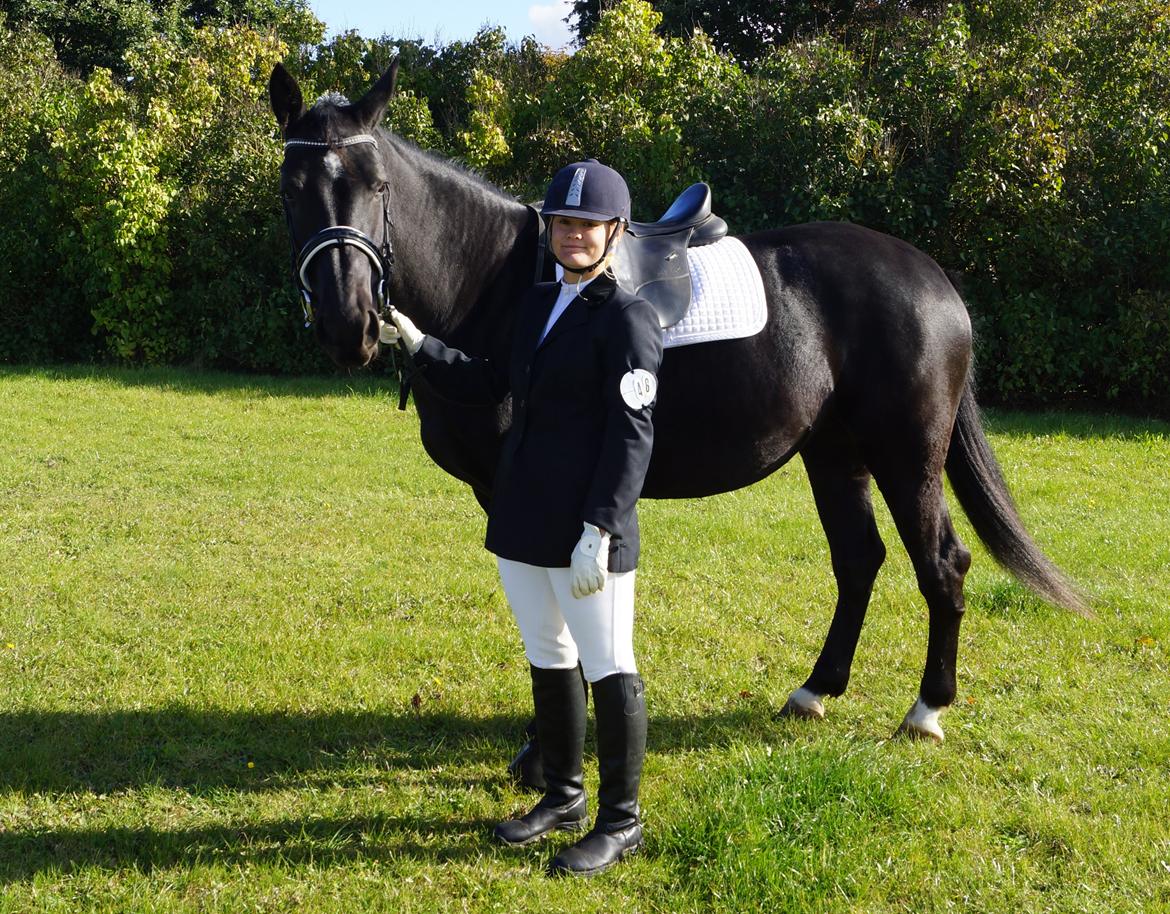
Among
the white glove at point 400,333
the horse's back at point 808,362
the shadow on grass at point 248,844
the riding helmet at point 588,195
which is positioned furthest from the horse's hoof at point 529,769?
the riding helmet at point 588,195

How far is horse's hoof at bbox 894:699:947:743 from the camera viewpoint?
400cm

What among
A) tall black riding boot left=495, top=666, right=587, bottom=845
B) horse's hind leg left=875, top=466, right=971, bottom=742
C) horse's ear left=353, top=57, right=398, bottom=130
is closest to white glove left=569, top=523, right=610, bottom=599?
tall black riding boot left=495, top=666, right=587, bottom=845

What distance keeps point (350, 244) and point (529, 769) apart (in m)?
2.05

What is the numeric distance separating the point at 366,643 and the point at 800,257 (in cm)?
286

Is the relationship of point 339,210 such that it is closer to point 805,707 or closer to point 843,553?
point 843,553

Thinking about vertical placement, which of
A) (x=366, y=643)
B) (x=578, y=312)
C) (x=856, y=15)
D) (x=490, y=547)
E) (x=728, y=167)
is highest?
(x=856, y=15)

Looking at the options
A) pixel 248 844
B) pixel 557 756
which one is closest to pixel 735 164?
pixel 557 756

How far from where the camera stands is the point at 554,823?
3.34 meters

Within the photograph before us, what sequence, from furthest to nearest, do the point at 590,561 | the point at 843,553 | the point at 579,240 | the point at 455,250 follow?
the point at 843,553
the point at 455,250
the point at 579,240
the point at 590,561

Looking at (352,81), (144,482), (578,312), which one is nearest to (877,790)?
(578,312)

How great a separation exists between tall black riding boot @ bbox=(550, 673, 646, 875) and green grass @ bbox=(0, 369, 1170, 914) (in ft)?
0.25

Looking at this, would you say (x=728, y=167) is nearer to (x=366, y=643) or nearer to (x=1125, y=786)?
(x=366, y=643)

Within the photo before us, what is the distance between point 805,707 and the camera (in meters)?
4.26

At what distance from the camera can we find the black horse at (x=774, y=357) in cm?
308
